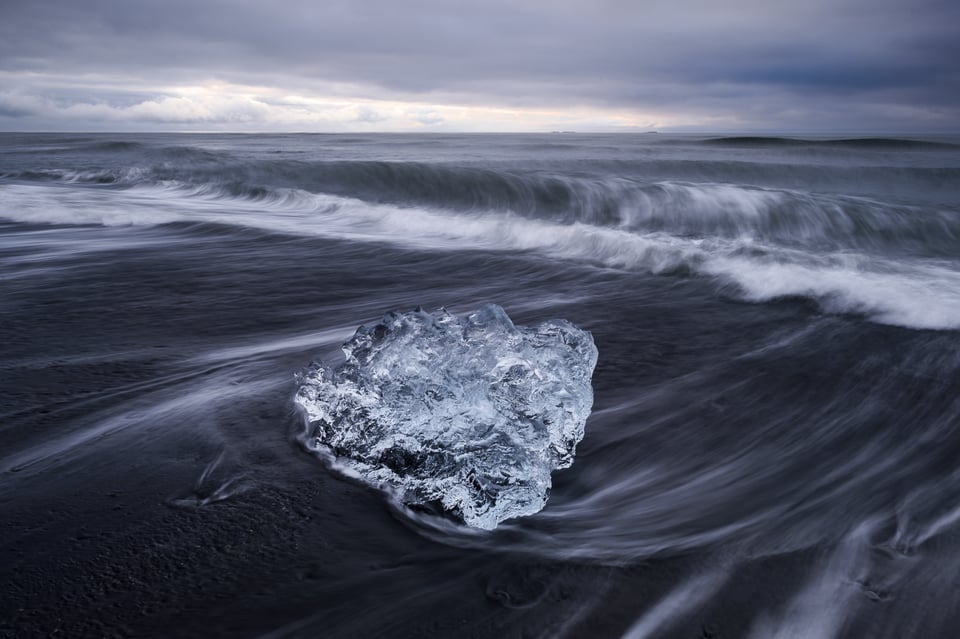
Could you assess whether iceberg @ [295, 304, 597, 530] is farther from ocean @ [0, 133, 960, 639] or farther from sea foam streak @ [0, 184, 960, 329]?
sea foam streak @ [0, 184, 960, 329]

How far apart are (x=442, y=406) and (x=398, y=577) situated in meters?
0.68

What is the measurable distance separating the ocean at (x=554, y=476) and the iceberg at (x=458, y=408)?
0.11 meters

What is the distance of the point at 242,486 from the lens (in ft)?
7.97

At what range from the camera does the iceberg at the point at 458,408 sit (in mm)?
2342

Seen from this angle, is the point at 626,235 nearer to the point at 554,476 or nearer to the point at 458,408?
the point at 554,476

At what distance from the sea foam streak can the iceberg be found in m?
3.50

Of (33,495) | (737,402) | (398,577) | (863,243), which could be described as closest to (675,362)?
(737,402)

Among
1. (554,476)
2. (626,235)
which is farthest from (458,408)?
(626,235)

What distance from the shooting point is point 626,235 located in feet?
29.8

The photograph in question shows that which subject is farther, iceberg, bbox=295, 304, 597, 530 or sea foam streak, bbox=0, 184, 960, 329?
sea foam streak, bbox=0, 184, 960, 329

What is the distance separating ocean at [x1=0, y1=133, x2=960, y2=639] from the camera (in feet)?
6.17

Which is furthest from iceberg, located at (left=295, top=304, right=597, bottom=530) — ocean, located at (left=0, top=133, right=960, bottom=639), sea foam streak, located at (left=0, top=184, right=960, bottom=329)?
sea foam streak, located at (left=0, top=184, right=960, bottom=329)

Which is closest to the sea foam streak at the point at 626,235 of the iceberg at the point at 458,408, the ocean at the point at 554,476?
the ocean at the point at 554,476

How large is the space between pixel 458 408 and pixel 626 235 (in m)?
7.09
